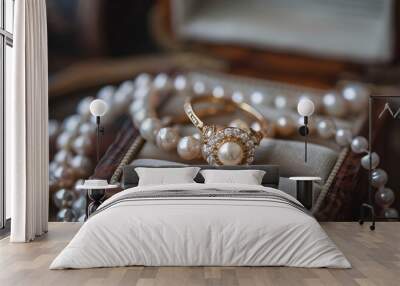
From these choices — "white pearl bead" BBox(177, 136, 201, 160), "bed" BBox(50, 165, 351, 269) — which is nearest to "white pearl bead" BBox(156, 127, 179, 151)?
"white pearl bead" BBox(177, 136, 201, 160)

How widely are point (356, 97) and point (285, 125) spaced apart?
869 mm

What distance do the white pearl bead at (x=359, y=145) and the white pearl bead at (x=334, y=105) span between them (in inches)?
14.2

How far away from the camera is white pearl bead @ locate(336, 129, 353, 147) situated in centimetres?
683

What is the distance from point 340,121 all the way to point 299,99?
0.53m

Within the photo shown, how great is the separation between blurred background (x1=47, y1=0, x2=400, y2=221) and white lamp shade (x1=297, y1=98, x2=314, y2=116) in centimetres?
58

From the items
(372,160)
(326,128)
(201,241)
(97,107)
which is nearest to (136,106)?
(97,107)

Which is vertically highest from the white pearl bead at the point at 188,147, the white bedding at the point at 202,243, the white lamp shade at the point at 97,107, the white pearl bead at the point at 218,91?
the white pearl bead at the point at 218,91

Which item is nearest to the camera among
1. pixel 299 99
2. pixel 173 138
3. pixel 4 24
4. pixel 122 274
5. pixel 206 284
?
pixel 206 284

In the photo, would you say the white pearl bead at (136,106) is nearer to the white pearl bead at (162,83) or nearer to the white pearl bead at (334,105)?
the white pearl bead at (162,83)

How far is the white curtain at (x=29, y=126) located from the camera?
5574 mm

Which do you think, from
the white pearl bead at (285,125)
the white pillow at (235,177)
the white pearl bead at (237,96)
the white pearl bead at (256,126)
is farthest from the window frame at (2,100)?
the white pearl bead at (285,125)

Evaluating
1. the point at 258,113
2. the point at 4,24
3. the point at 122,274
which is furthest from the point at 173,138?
the point at 122,274

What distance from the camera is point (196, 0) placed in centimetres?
709

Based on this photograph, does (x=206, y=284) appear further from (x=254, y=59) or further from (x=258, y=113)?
(x=254, y=59)
